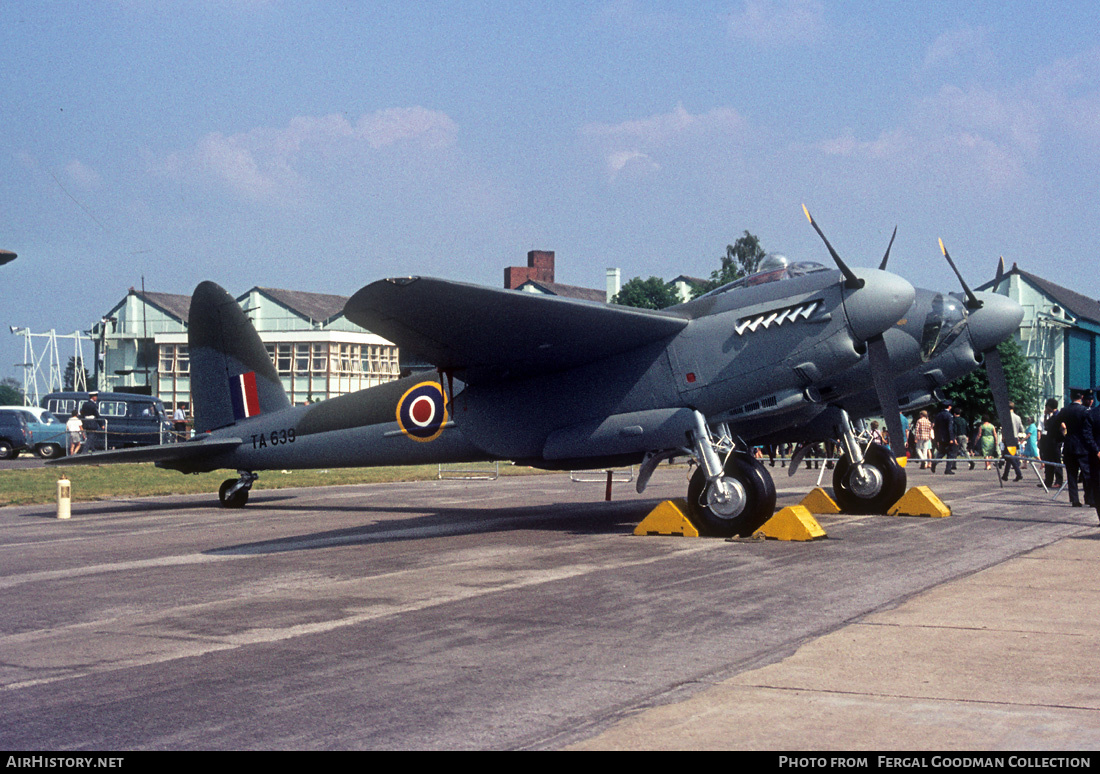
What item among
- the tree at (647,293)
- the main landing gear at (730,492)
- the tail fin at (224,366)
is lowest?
the main landing gear at (730,492)

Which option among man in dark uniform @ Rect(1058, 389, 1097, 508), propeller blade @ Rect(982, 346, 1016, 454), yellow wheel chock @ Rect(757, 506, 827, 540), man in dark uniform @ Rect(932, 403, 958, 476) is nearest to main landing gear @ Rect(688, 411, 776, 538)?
yellow wheel chock @ Rect(757, 506, 827, 540)

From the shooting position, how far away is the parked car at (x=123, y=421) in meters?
42.5

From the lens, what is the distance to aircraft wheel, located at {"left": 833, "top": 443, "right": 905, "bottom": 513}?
16.1 m

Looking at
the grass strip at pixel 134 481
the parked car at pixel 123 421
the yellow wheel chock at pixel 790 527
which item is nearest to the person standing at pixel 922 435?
the grass strip at pixel 134 481

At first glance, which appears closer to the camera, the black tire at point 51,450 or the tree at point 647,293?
the black tire at point 51,450

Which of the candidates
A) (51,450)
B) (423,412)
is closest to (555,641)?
(423,412)

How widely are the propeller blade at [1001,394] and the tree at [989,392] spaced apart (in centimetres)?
4279

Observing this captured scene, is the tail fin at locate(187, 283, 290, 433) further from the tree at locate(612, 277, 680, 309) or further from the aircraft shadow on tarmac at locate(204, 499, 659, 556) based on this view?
the tree at locate(612, 277, 680, 309)

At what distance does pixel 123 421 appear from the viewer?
143 feet

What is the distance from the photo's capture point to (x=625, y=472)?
33.7 m

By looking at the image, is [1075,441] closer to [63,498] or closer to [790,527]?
[790,527]

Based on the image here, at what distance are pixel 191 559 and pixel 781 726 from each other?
877cm

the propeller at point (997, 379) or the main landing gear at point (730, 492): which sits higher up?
the propeller at point (997, 379)

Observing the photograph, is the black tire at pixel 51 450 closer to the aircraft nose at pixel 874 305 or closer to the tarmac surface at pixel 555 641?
the tarmac surface at pixel 555 641
